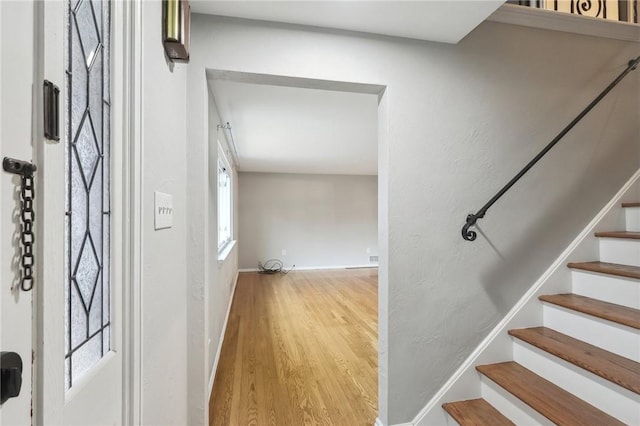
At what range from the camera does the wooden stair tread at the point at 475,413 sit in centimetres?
137

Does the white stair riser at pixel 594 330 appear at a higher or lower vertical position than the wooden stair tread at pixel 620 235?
lower

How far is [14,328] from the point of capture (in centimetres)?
38

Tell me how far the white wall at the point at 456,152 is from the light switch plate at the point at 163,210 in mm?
413

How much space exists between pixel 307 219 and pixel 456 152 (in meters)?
4.94

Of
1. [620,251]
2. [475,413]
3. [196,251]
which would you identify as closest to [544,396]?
[475,413]

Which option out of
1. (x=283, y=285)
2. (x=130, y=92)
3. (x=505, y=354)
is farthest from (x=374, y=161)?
(x=130, y=92)

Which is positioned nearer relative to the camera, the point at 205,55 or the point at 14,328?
the point at 14,328

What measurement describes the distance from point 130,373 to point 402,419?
4.42 feet

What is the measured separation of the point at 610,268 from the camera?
1494mm

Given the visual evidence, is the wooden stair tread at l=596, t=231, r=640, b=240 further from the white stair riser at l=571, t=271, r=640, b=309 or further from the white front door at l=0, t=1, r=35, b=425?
the white front door at l=0, t=1, r=35, b=425

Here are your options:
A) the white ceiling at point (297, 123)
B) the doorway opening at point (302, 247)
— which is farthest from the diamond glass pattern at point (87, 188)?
the white ceiling at point (297, 123)

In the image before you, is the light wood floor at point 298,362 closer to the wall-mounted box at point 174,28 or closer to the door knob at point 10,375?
the door knob at point 10,375

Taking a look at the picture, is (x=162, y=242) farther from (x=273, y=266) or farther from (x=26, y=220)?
(x=273, y=266)

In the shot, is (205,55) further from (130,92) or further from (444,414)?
(444,414)
